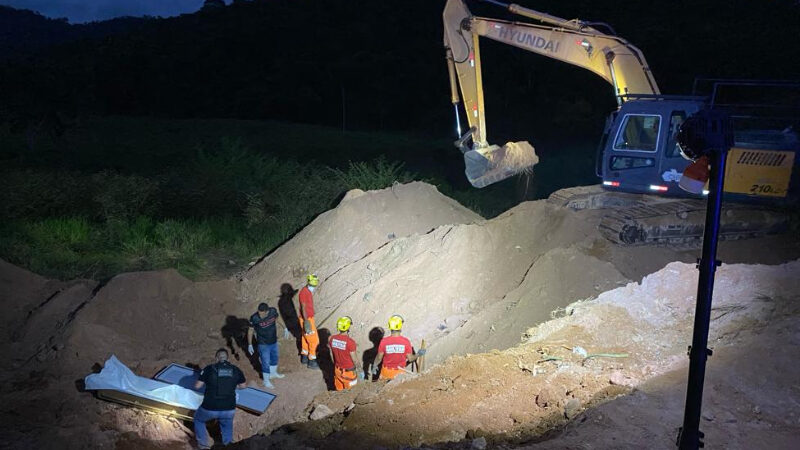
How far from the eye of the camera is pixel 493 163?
13.0m

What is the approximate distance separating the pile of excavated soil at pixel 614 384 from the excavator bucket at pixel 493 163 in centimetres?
510

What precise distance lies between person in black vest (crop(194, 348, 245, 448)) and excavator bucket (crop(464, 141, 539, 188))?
6916 mm

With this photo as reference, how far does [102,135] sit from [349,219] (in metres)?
25.6

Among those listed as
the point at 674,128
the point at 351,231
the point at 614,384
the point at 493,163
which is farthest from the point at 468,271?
the point at 614,384

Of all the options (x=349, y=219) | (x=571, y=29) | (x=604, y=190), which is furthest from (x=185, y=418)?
(x=571, y=29)

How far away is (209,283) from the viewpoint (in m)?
12.5

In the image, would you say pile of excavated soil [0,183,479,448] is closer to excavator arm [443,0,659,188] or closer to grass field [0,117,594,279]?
grass field [0,117,594,279]

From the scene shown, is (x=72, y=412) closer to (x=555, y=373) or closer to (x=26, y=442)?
(x=26, y=442)

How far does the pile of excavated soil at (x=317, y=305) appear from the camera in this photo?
8102 mm

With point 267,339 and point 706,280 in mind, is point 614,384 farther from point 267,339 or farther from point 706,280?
point 267,339

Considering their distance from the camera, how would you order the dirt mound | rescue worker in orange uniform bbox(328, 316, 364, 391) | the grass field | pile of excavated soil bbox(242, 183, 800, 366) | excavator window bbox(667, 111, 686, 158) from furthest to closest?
the grass field, the dirt mound, excavator window bbox(667, 111, 686, 158), pile of excavated soil bbox(242, 183, 800, 366), rescue worker in orange uniform bbox(328, 316, 364, 391)

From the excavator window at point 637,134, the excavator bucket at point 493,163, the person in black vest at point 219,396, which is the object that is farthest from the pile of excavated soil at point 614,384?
the excavator bucket at point 493,163

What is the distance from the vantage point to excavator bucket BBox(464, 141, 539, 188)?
12938 mm

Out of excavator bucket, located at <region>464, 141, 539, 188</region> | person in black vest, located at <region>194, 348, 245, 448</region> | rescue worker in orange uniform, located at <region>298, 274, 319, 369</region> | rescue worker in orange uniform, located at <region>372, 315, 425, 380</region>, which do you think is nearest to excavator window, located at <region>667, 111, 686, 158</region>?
excavator bucket, located at <region>464, 141, 539, 188</region>
